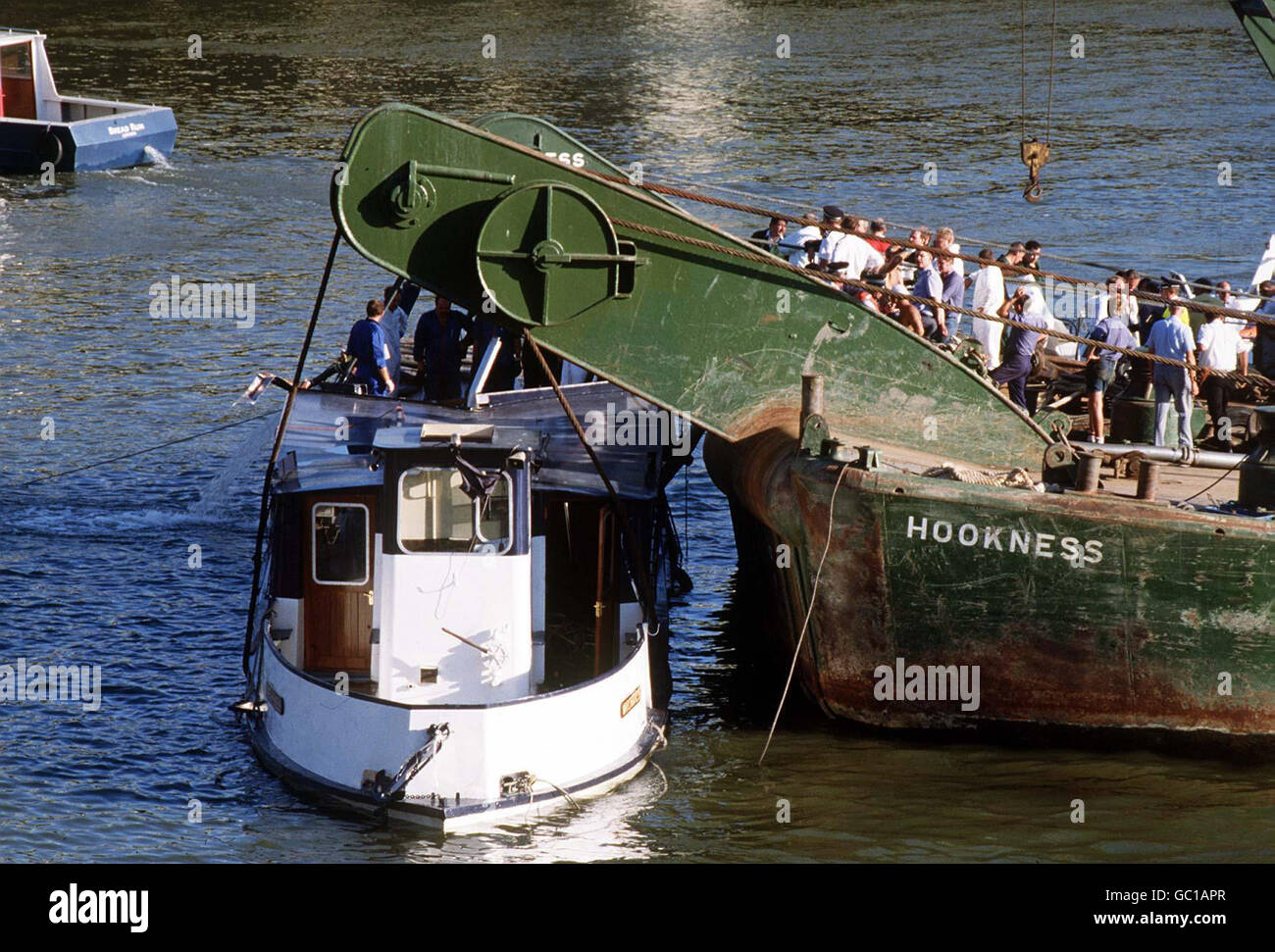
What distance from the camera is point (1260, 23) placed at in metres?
21.6

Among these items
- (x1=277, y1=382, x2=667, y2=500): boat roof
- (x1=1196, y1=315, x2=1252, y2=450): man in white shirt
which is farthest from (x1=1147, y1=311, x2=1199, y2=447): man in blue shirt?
(x1=277, y1=382, x2=667, y2=500): boat roof

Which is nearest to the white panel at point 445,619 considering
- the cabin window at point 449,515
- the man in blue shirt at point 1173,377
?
the cabin window at point 449,515

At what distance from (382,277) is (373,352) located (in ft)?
50.1

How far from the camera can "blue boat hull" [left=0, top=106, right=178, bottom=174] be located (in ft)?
132

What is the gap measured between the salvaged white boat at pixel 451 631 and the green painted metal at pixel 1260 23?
10.4 m

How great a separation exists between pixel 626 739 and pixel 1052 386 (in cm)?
763

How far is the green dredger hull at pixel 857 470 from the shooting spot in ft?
47.2

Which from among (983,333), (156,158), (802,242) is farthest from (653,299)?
(156,158)

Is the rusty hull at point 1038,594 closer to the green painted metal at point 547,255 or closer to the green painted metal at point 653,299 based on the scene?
the green painted metal at point 653,299

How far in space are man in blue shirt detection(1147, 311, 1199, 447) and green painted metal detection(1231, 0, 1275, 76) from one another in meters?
4.54

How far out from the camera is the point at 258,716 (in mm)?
15672

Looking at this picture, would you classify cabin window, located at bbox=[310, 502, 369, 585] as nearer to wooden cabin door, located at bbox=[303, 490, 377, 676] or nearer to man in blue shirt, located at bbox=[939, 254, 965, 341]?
wooden cabin door, located at bbox=[303, 490, 377, 676]

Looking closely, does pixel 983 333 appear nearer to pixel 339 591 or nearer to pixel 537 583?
pixel 537 583
